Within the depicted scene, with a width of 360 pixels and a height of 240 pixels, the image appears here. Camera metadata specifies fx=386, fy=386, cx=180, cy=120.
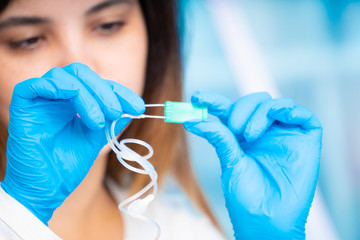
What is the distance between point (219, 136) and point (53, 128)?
42cm

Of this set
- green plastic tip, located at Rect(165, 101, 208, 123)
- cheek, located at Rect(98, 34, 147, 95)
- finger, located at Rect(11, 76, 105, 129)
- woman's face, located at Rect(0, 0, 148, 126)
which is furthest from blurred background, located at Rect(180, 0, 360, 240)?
finger, located at Rect(11, 76, 105, 129)

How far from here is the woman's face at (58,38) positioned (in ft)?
3.36

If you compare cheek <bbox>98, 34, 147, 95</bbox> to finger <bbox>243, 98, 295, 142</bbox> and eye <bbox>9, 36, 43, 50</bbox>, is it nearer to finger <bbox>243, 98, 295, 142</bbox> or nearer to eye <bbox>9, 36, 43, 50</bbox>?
eye <bbox>9, 36, 43, 50</bbox>

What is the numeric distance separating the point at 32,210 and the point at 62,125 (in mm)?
223

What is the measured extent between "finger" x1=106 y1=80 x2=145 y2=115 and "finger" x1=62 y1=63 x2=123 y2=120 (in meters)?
0.02

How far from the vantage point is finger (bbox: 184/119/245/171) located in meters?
0.97

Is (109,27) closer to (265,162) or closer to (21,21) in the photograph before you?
(21,21)

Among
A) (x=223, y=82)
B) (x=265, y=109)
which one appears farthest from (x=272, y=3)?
(x=265, y=109)

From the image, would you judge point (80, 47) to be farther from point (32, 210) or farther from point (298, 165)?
point (298, 165)

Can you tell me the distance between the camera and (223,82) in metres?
2.49

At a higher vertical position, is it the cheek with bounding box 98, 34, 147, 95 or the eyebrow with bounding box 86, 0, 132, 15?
the eyebrow with bounding box 86, 0, 132, 15

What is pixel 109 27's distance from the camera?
1.17 m

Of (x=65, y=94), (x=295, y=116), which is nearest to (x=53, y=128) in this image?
(x=65, y=94)

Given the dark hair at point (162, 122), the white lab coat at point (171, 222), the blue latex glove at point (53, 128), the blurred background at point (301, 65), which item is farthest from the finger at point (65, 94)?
the blurred background at point (301, 65)
